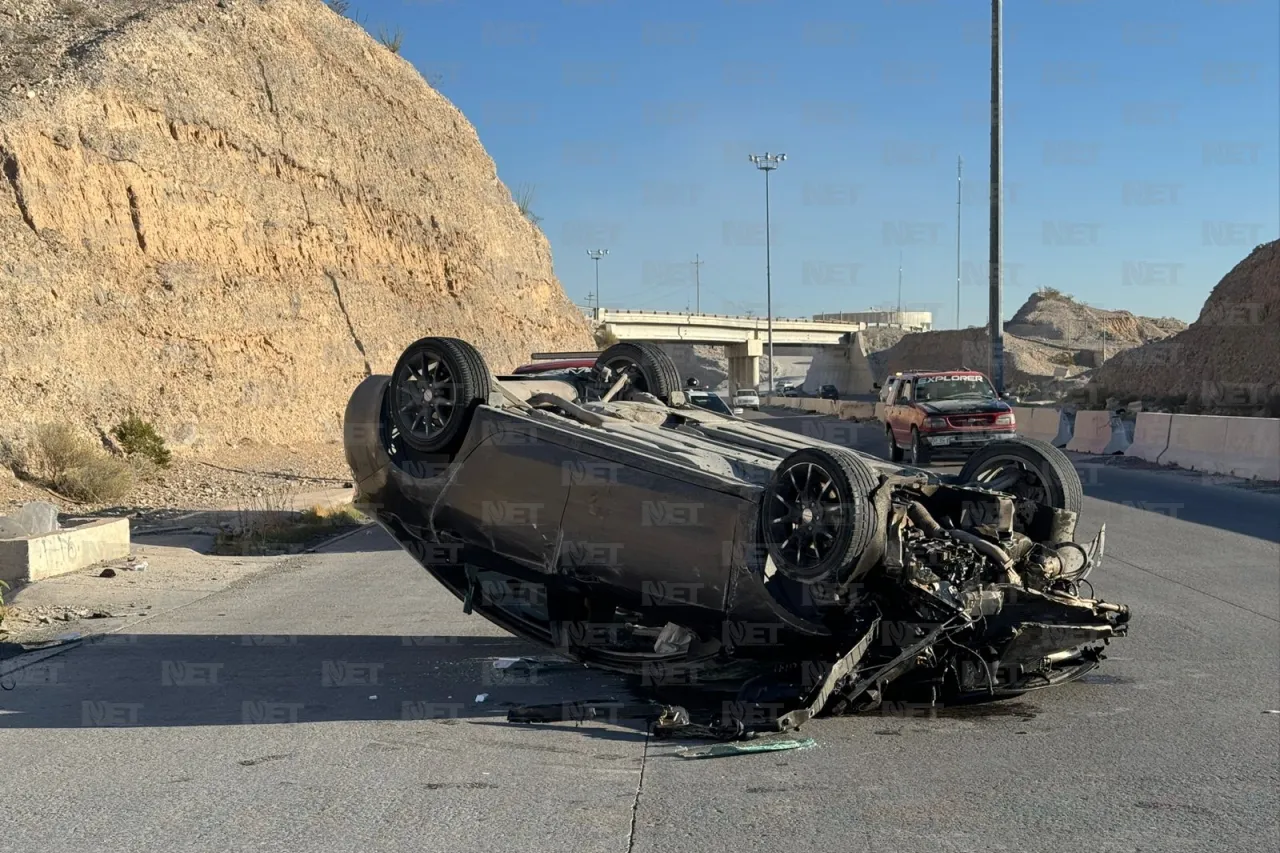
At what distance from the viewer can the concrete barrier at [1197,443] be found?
21.6 m

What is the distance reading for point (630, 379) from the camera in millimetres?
9547

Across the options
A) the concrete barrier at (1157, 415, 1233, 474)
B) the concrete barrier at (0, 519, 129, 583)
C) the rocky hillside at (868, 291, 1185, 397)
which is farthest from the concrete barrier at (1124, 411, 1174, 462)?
the rocky hillside at (868, 291, 1185, 397)

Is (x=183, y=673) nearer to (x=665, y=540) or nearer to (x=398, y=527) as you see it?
(x=398, y=527)

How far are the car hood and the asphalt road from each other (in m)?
14.0

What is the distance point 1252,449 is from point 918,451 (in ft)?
19.4

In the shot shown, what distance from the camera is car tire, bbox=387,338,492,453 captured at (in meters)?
7.80

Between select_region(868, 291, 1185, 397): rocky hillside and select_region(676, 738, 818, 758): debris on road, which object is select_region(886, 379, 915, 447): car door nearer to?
select_region(676, 738, 818, 758): debris on road

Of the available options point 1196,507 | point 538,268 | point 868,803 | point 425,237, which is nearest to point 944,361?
point 538,268

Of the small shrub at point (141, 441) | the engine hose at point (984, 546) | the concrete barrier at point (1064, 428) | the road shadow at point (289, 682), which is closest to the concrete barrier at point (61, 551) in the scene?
the road shadow at point (289, 682)

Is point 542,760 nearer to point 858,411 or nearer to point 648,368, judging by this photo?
point 648,368

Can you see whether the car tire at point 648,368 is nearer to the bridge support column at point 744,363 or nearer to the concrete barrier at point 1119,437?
the concrete barrier at point 1119,437

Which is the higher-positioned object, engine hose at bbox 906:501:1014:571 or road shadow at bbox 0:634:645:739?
engine hose at bbox 906:501:1014:571

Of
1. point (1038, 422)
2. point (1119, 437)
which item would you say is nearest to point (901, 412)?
point (1119, 437)

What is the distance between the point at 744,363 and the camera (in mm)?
107875
